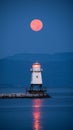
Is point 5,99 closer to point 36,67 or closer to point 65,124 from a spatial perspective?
point 36,67

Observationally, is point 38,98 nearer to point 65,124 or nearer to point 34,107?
point 34,107

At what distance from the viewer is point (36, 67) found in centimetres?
8038

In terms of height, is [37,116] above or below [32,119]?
above

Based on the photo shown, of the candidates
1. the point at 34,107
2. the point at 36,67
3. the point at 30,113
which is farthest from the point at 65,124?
the point at 36,67

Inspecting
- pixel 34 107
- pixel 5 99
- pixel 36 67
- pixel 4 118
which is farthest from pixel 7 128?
pixel 5 99

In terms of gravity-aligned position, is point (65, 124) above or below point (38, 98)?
below

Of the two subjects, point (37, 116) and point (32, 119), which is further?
point (37, 116)

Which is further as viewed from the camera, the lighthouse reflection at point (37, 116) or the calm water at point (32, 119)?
the lighthouse reflection at point (37, 116)

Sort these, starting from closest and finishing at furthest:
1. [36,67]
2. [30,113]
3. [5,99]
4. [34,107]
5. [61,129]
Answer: [61,129]
[30,113]
[34,107]
[36,67]
[5,99]

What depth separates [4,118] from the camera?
55125 millimetres

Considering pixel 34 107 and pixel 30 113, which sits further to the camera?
pixel 34 107

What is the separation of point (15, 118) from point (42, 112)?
8.95 meters

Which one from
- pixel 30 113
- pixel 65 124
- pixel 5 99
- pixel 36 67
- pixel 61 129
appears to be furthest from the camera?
pixel 5 99

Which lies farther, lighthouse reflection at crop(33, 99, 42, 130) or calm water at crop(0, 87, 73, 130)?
lighthouse reflection at crop(33, 99, 42, 130)
